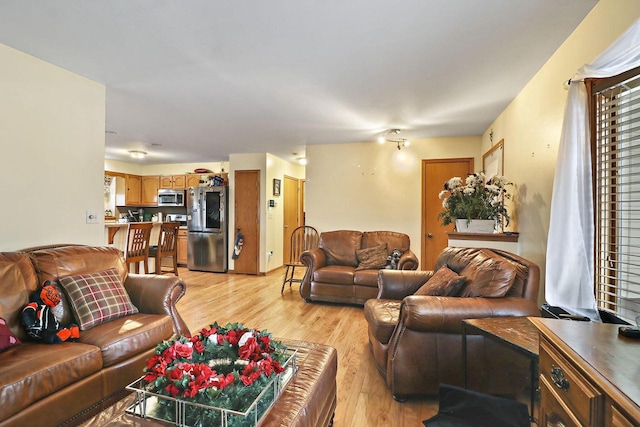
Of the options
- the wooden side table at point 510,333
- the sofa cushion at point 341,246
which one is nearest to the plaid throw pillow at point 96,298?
the wooden side table at point 510,333

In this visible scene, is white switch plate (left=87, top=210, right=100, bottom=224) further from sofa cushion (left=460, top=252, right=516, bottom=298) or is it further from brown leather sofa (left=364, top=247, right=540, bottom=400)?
sofa cushion (left=460, top=252, right=516, bottom=298)

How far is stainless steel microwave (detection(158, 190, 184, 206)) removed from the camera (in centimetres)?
677

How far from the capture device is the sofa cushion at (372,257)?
418 centimetres

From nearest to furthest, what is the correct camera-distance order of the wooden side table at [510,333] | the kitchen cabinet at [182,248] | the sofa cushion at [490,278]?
the wooden side table at [510,333]
the sofa cushion at [490,278]
the kitchen cabinet at [182,248]

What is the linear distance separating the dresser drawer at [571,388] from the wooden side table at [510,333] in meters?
0.21

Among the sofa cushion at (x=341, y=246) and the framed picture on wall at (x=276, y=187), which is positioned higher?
the framed picture on wall at (x=276, y=187)

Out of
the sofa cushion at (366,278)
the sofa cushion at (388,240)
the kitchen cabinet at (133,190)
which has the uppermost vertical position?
the kitchen cabinet at (133,190)

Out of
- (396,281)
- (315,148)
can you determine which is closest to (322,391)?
(396,281)

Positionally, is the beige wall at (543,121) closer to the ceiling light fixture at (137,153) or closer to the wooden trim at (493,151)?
the wooden trim at (493,151)

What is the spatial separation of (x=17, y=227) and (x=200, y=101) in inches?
75.4

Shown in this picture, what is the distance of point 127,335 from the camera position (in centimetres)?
188

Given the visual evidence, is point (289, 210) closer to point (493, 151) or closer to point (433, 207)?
point (433, 207)

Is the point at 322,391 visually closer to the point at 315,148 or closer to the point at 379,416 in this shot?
the point at 379,416

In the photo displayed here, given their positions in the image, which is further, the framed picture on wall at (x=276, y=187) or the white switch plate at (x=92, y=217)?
the framed picture on wall at (x=276, y=187)
